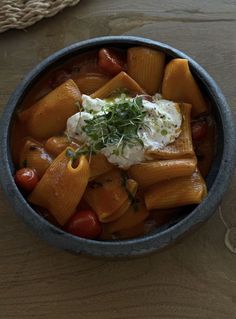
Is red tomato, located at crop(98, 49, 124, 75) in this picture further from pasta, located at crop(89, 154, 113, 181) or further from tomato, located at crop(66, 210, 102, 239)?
tomato, located at crop(66, 210, 102, 239)

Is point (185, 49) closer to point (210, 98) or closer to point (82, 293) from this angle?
point (210, 98)

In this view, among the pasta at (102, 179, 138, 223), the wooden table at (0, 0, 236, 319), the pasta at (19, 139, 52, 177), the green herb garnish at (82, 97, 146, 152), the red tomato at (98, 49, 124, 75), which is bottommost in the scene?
the wooden table at (0, 0, 236, 319)

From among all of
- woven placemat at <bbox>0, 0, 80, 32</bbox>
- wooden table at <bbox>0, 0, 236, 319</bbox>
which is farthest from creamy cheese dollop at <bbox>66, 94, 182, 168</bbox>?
woven placemat at <bbox>0, 0, 80, 32</bbox>

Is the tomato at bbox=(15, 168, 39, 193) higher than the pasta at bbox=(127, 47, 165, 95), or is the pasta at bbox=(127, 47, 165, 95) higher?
the pasta at bbox=(127, 47, 165, 95)

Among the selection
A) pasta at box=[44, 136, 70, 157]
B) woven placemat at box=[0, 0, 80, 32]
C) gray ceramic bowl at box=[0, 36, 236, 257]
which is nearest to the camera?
gray ceramic bowl at box=[0, 36, 236, 257]

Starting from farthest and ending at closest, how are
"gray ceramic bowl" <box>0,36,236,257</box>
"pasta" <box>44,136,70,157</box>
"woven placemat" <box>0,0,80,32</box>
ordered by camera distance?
"woven placemat" <box>0,0,80,32</box>
"pasta" <box>44,136,70,157</box>
"gray ceramic bowl" <box>0,36,236,257</box>

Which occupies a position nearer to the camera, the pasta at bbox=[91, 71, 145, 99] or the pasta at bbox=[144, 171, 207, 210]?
the pasta at bbox=[144, 171, 207, 210]

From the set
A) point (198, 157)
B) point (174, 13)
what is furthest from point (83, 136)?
point (174, 13)

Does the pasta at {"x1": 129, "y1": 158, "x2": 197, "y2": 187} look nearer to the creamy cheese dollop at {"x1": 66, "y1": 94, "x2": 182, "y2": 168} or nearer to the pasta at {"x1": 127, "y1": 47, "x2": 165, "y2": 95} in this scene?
the creamy cheese dollop at {"x1": 66, "y1": 94, "x2": 182, "y2": 168}
